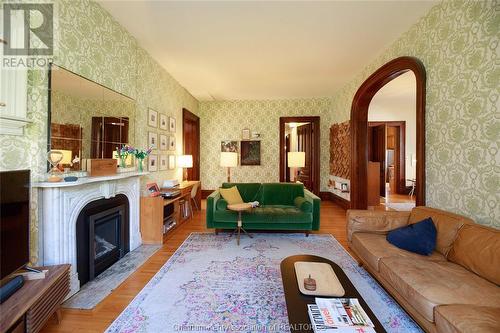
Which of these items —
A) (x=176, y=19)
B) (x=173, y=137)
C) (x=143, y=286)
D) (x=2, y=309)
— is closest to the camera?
(x=2, y=309)

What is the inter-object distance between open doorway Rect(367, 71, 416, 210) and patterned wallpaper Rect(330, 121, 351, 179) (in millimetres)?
1523

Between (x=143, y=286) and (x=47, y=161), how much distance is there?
61.0 inches

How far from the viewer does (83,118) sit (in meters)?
2.54

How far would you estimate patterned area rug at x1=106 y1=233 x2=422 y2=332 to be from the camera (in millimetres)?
1858

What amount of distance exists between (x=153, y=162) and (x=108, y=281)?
7.03 feet

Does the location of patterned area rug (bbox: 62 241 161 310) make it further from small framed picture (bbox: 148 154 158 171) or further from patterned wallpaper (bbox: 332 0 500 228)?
patterned wallpaper (bbox: 332 0 500 228)

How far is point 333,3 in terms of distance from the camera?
8.73ft

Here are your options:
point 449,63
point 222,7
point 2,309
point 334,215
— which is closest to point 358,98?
point 449,63

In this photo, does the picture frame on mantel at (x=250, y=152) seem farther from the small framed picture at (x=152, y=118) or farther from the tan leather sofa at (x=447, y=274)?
the tan leather sofa at (x=447, y=274)

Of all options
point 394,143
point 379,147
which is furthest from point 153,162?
point 394,143

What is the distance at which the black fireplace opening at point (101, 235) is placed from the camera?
2398 millimetres

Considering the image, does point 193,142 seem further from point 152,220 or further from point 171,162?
point 152,220

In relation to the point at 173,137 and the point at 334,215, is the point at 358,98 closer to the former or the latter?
the point at 334,215

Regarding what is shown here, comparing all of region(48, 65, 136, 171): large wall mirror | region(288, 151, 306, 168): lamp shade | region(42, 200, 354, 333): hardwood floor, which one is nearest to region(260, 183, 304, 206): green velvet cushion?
region(42, 200, 354, 333): hardwood floor
